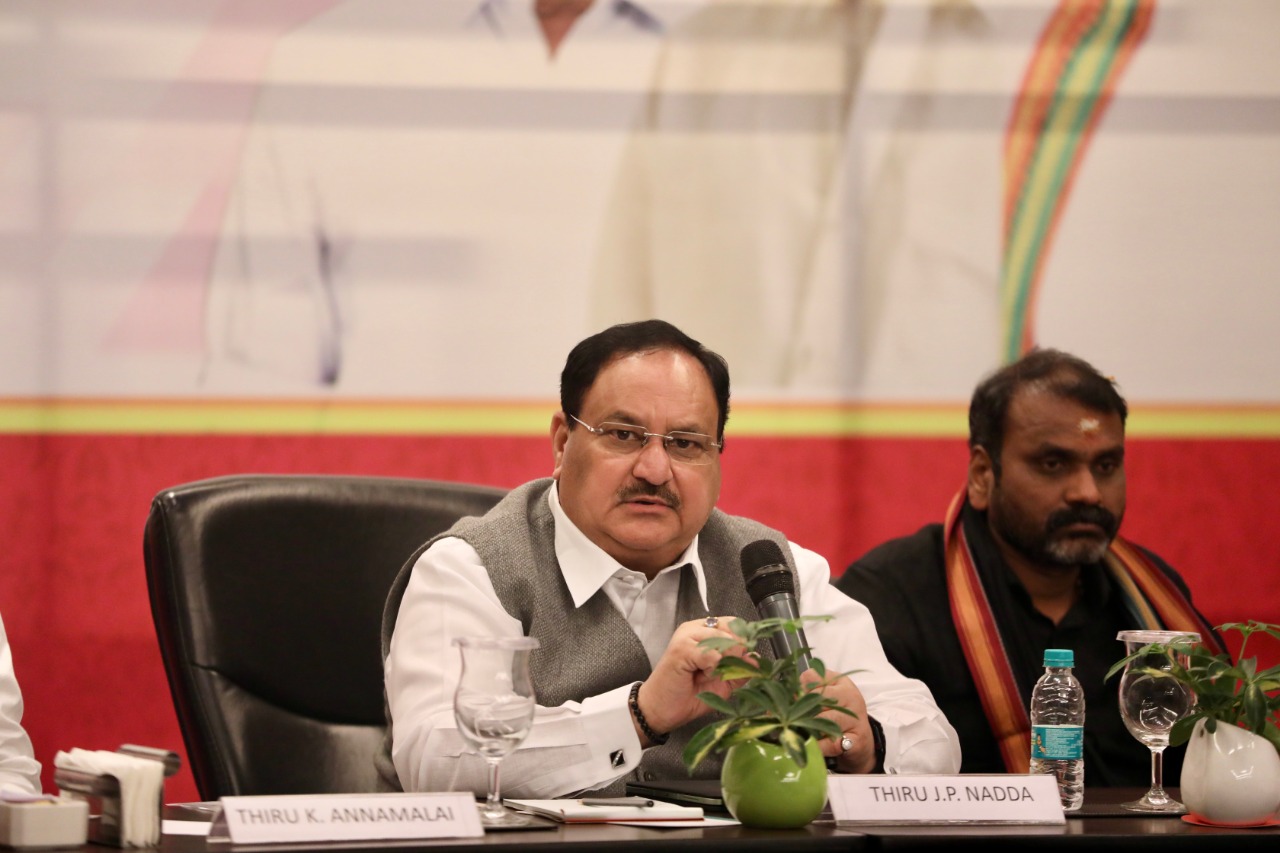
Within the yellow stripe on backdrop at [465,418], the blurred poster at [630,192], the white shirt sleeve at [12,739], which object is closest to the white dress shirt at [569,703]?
the white shirt sleeve at [12,739]

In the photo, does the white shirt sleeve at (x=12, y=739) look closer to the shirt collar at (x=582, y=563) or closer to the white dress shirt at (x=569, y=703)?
the white dress shirt at (x=569, y=703)

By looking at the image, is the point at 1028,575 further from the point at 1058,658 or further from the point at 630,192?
the point at 630,192

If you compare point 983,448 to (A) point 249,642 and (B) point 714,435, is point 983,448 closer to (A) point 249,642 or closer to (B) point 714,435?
(B) point 714,435

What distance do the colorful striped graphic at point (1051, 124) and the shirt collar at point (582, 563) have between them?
1645 millimetres

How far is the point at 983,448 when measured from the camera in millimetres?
3084

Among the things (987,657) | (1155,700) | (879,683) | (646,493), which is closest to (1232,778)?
(1155,700)

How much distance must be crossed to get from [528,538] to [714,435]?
0.34 m

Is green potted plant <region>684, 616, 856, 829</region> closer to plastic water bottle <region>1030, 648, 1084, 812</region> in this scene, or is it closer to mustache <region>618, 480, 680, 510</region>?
plastic water bottle <region>1030, 648, 1084, 812</region>

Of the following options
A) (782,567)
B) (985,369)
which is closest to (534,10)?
(985,369)

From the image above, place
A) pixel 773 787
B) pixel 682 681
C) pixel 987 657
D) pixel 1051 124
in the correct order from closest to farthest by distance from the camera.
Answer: pixel 773 787
pixel 682 681
pixel 987 657
pixel 1051 124

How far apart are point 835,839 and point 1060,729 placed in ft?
1.80

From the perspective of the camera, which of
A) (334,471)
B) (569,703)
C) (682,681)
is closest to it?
(682,681)

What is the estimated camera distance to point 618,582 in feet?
7.70

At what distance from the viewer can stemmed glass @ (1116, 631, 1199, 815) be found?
185 centimetres
